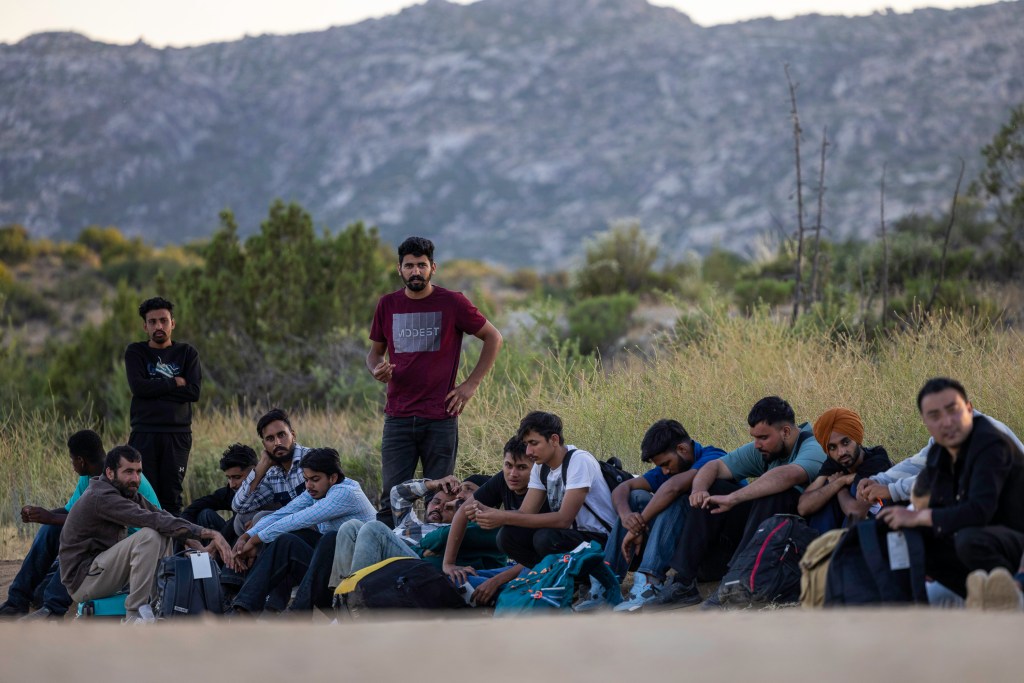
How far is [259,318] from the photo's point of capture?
703 inches

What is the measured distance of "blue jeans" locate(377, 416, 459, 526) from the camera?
7.91m

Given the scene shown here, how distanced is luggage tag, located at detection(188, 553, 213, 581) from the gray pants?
0.76 m

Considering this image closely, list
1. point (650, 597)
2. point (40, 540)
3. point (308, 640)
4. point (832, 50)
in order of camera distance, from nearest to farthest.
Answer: point (308, 640) < point (650, 597) < point (40, 540) < point (832, 50)

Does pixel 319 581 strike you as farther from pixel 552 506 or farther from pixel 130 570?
pixel 552 506

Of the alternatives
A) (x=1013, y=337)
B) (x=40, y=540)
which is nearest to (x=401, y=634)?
(x=40, y=540)

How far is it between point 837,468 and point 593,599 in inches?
60.7

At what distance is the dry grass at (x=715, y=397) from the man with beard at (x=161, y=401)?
2.41 meters

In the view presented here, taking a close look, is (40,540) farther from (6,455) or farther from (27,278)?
(27,278)

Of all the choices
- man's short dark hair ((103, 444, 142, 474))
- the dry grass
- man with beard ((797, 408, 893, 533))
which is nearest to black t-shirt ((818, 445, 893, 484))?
man with beard ((797, 408, 893, 533))

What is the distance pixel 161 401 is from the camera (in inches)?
344

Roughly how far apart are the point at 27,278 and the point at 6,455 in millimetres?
26397

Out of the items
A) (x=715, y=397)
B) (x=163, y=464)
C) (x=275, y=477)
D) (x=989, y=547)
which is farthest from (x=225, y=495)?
(x=989, y=547)

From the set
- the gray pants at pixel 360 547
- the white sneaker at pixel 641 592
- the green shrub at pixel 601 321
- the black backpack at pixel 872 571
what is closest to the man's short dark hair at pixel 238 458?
the gray pants at pixel 360 547

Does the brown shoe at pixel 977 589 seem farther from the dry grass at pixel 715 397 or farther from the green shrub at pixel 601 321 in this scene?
the green shrub at pixel 601 321
